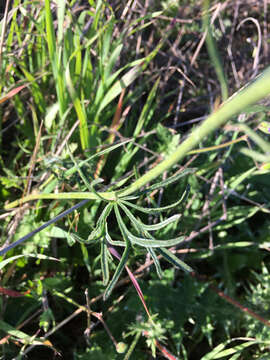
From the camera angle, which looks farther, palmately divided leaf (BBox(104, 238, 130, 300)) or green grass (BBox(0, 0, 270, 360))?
green grass (BBox(0, 0, 270, 360))

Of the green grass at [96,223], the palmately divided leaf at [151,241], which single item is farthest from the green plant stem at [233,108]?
the green grass at [96,223]

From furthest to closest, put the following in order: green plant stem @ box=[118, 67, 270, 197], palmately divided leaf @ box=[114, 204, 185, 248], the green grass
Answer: the green grass < palmately divided leaf @ box=[114, 204, 185, 248] < green plant stem @ box=[118, 67, 270, 197]

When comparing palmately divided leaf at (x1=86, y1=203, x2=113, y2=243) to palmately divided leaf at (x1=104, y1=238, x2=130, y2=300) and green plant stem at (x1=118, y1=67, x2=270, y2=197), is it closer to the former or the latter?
palmately divided leaf at (x1=104, y1=238, x2=130, y2=300)

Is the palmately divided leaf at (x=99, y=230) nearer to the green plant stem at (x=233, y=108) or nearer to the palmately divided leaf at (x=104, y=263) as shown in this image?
the palmately divided leaf at (x=104, y=263)

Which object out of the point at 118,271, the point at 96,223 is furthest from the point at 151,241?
the point at 96,223

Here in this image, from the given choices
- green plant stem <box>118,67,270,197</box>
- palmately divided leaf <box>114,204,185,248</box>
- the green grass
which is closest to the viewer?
green plant stem <box>118,67,270,197</box>

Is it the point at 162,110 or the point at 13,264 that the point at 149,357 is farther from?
the point at 162,110

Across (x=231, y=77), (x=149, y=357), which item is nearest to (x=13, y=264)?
(x=149, y=357)

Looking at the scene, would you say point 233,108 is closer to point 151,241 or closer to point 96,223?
point 151,241

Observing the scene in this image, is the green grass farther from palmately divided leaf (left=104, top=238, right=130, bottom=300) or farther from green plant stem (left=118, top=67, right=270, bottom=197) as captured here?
green plant stem (left=118, top=67, right=270, bottom=197)

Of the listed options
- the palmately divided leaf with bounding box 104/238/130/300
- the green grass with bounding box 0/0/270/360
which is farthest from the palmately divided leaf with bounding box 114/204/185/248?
the green grass with bounding box 0/0/270/360

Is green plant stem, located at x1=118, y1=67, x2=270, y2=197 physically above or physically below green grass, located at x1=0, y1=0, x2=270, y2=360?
above
